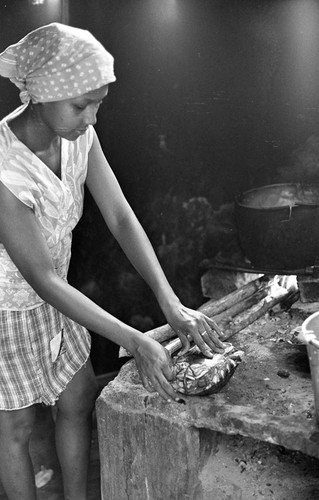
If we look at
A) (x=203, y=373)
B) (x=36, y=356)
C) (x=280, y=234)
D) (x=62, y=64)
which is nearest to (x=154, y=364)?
(x=203, y=373)

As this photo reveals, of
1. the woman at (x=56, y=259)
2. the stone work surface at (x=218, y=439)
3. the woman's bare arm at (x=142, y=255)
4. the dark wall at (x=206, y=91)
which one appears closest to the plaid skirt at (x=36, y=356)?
the woman at (x=56, y=259)

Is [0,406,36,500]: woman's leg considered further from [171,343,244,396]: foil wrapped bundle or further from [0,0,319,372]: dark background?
[0,0,319,372]: dark background

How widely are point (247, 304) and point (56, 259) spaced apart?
123 cm

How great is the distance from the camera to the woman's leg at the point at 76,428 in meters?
3.03

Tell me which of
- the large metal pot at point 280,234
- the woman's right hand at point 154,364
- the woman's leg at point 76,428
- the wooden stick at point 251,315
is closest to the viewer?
the woman's right hand at point 154,364

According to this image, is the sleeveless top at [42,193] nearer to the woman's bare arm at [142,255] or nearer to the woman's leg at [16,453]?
the woman's bare arm at [142,255]

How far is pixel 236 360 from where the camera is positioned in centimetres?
296

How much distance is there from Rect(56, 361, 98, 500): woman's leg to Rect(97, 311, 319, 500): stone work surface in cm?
14

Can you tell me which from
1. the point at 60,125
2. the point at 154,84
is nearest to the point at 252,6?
the point at 154,84

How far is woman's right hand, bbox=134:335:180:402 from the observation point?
258 cm

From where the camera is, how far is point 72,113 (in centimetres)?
252

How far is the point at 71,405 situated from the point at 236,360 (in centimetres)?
71

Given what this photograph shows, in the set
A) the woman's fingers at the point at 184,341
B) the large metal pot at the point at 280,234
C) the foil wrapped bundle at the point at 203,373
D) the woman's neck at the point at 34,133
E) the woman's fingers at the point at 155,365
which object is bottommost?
the large metal pot at the point at 280,234

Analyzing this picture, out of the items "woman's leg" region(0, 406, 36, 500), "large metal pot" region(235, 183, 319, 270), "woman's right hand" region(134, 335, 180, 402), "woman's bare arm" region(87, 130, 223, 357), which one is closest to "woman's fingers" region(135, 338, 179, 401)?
"woman's right hand" region(134, 335, 180, 402)
